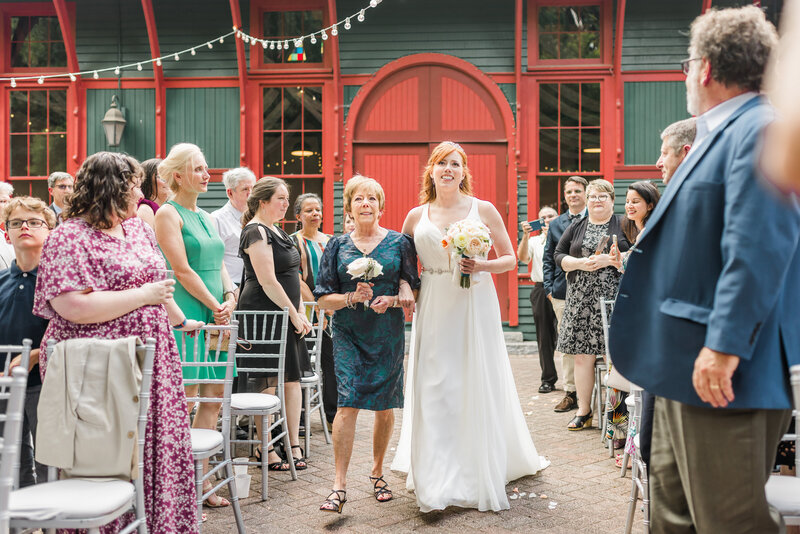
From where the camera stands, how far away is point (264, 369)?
4.87 metres

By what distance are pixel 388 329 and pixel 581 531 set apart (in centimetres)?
156

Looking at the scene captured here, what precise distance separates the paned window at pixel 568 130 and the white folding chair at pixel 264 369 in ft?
22.7

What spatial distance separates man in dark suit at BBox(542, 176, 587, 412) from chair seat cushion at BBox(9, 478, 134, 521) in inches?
183

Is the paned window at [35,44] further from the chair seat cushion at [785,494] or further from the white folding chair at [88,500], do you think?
the chair seat cushion at [785,494]

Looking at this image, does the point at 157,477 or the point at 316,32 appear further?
the point at 316,32

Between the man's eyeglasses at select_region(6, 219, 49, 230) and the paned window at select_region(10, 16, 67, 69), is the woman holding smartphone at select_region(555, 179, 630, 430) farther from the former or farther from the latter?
the paned window at select_region(10, 16, 67, 69)

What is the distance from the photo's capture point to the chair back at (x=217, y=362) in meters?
3.83

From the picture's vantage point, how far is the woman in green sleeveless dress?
4.18 m

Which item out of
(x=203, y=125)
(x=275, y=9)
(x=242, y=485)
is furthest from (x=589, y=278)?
(x=275, y=9)

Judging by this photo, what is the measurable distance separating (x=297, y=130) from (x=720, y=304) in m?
9.88

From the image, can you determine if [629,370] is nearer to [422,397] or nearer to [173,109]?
[422,397]

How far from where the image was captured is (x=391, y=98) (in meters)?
11.1

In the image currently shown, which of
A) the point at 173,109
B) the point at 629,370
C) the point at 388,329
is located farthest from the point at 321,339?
the point at 173,109

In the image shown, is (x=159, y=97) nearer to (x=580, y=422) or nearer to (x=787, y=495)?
(x=580, y=422)
